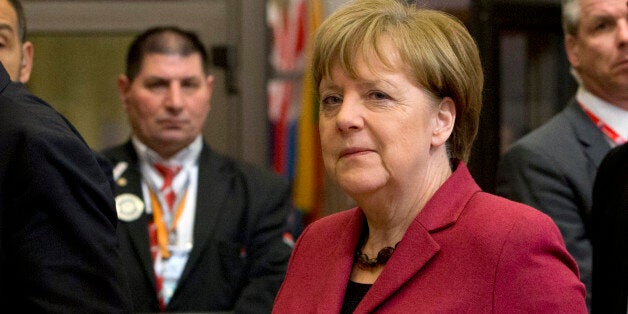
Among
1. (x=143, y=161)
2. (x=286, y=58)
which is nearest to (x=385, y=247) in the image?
(x=143, y=161)

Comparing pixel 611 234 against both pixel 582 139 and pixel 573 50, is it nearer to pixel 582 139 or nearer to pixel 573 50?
pixel 582 139

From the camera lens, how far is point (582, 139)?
2836 mm

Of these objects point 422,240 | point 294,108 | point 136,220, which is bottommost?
point 294,108

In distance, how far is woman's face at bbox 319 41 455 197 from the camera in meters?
1.92

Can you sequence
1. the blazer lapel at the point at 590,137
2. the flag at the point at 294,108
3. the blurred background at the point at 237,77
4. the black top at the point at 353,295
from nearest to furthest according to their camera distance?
1. the black top at the point at 353,295
2. the blazer lapel at the point at 590,137
3. the blurred background at the point at 237,77
4. the flag at the point at 294,108

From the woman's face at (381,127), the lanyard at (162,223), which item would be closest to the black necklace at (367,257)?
the woman's face at (381,127)

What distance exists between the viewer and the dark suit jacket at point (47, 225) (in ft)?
6.26

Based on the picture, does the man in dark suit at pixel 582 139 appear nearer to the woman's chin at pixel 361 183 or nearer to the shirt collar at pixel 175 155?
Answer: the woman's chin at pixel 361 183

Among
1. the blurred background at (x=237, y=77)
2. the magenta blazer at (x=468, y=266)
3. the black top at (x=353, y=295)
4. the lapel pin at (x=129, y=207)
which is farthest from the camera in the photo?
the blurred background at (x=237, y=77)

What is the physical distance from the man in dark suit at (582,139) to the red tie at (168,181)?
3.87 feet

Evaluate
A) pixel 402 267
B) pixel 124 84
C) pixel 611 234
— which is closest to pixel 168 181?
pixel 124 84

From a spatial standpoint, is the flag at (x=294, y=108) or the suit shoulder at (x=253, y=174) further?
the flag at (x=294, y=108)

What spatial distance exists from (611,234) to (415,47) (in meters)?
0.84

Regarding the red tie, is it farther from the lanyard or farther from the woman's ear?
the woman's ear
